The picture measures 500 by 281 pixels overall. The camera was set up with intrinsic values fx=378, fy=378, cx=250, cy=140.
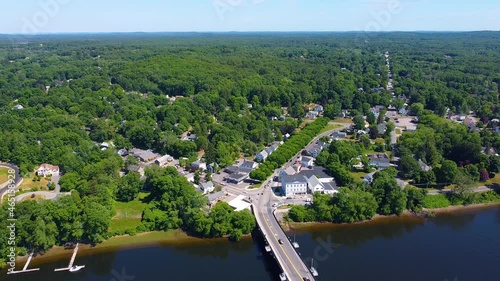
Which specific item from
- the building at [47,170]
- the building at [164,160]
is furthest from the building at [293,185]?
the building at [47,170]

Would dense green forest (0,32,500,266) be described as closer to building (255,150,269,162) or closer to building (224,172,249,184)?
building (255,150,269,162)

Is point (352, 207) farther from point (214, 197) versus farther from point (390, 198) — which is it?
point (214, 197)

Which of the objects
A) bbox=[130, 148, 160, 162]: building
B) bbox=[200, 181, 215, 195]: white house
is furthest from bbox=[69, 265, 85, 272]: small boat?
bbox=[130, 148, 160, 162]: building

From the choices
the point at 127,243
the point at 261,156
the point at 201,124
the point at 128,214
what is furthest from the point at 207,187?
the point at 201,124

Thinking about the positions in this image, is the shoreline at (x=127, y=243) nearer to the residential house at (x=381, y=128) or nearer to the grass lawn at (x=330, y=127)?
the grass lawn at (x=330, y=127)

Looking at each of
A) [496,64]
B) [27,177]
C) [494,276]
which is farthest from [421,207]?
[496,64]
